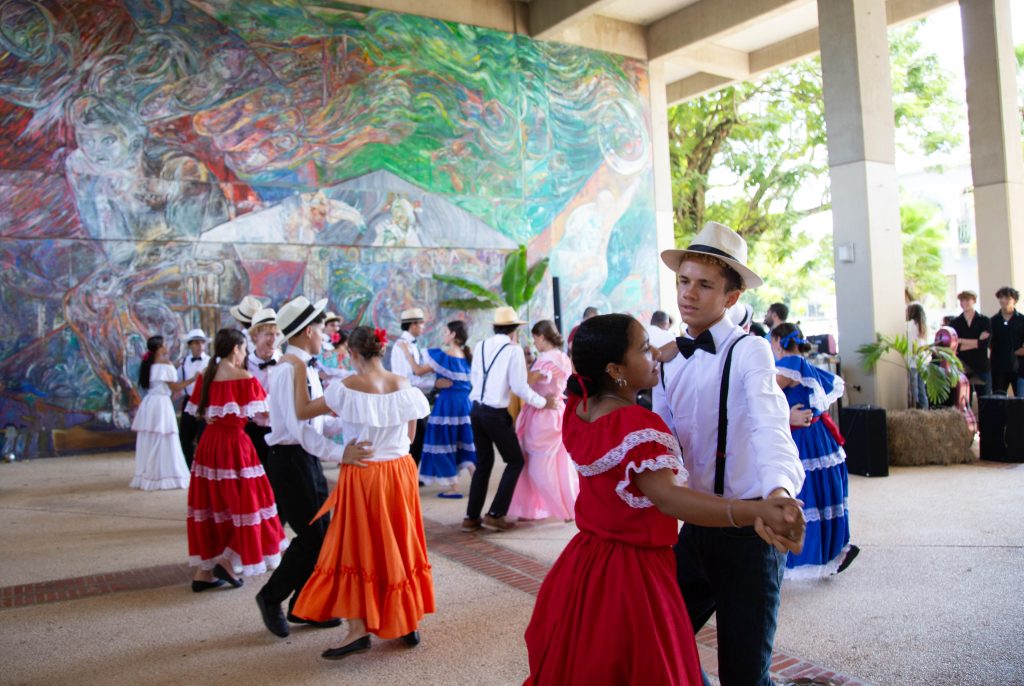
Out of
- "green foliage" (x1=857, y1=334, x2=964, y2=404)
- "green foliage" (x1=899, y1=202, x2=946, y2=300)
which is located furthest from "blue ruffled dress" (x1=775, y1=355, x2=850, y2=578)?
"green foliage" (x1=899, y1=202, x2=946, y2=300)

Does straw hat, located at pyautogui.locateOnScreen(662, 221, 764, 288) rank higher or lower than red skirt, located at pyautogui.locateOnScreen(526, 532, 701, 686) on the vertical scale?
higher

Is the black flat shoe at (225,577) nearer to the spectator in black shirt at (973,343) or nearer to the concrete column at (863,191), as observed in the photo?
the concrete column at (863,191)

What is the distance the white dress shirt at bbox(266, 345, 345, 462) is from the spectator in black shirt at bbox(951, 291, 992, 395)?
32.0 feet

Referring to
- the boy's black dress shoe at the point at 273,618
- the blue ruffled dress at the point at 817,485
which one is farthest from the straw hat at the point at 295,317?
the blue ruffled dress at the point at 817,485

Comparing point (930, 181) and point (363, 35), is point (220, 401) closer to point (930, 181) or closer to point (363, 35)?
point (363, 35)

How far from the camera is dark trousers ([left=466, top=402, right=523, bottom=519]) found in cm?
693

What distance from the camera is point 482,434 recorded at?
7.16m

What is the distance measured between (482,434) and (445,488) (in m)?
2.05

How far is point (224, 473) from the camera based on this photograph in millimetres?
5391

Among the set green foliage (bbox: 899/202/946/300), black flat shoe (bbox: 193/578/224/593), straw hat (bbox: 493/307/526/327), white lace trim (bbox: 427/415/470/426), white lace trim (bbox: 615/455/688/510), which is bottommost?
black flat shoe (bbox: 193/578/224/593)

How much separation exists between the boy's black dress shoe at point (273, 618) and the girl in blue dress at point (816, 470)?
322 centimetres

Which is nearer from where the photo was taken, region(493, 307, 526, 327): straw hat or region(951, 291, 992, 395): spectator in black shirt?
region(493, 307, 526, 327): straw hat

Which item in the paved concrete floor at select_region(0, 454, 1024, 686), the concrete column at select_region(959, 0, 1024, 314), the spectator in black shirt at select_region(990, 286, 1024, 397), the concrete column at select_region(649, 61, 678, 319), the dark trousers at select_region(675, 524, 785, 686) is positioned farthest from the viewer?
the concrete column at select_region(649, 61, 678, 319)

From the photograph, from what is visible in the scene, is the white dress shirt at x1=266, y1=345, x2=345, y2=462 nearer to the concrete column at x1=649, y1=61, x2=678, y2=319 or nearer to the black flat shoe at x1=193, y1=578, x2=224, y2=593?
the black flat shoe at x1=193, y1=578, x2=224, y2=593
